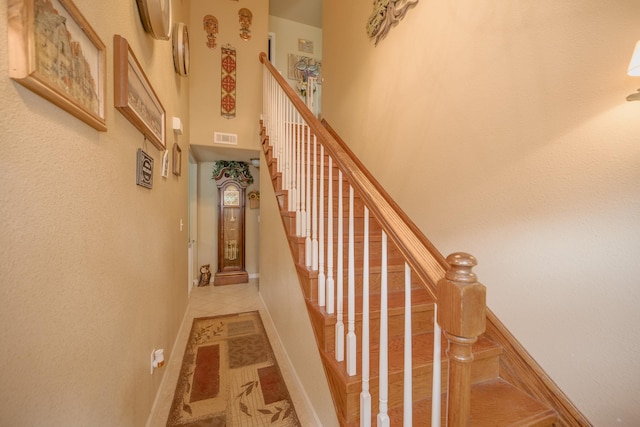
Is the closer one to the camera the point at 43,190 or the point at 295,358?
the point at 43,190

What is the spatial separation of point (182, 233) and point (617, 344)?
10.2ft

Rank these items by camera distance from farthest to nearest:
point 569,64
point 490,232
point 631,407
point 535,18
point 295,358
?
point 295,358, point 490,232, point 535,18, point 569,64, point 631,407

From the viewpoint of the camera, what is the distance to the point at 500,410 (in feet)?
3.64

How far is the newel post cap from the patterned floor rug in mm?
1412

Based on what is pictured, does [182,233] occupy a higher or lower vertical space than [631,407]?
higher

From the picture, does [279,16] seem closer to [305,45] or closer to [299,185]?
[305,45]

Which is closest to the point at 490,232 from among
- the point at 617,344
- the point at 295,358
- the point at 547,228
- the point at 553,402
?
the point at 547,228

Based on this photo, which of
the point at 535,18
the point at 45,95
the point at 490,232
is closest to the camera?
the point at 45,95

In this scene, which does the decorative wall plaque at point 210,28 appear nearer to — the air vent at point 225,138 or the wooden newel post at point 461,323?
the air vent at point 225,138

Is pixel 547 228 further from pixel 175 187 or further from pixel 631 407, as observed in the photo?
pixel 175 187

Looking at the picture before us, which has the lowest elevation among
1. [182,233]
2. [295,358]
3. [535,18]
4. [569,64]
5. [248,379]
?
[248,379]

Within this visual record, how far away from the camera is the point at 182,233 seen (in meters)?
2.59

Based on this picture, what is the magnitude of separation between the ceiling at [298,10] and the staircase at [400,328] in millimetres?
3366

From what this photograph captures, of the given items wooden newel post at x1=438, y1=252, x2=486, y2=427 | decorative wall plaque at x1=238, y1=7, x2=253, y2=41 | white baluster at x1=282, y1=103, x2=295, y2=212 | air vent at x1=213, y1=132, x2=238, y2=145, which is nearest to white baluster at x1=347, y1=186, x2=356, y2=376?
wooden newel post at x1=438, y1=252, x2=486, y2=427
